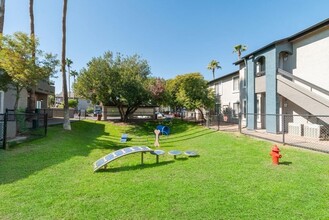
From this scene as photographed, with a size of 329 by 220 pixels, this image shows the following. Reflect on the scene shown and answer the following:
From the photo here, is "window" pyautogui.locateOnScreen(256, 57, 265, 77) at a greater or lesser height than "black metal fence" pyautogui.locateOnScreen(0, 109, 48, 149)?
greater

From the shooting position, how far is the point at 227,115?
23.5 m

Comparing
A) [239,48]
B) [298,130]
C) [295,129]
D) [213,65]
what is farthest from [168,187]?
[213,65]

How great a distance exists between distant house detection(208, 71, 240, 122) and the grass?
1375 cm

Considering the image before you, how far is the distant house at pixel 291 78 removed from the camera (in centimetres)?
1152

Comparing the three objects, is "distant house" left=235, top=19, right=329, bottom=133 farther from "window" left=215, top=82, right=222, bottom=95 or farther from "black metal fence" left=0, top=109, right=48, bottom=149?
"black metal fence" left=0, top=109, right=48, bottom=149

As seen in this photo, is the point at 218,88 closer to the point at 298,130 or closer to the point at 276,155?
the point at 298,130

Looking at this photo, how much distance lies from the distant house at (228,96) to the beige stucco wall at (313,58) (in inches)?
289

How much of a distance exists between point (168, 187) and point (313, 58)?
496 inches

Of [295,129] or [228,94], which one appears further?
[228,94]

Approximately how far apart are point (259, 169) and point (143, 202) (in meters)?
4.17

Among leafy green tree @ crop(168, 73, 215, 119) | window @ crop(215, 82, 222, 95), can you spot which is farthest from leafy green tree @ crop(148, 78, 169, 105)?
window @ crop(215, 82, 222, 95)

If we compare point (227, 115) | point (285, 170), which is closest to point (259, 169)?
point (285, 170)

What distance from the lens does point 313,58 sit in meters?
12.4

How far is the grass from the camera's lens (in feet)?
13.4
